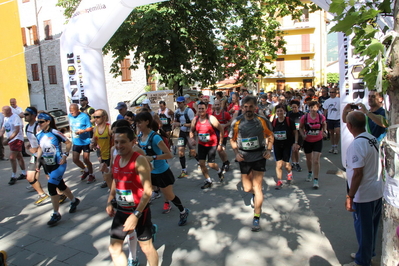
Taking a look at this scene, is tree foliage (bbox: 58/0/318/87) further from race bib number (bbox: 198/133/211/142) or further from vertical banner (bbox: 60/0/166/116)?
race bib number (bbox: 198/133/211/142)

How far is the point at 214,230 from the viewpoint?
4758 mm

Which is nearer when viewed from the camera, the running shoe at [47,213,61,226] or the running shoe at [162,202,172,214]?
the running shoe at [47,213,61,226]

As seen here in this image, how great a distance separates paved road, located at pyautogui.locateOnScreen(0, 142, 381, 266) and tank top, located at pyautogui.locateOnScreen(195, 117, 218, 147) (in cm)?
93

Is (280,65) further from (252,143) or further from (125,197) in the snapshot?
(125,197)

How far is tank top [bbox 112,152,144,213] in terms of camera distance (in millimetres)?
3258

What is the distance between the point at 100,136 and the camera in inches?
254

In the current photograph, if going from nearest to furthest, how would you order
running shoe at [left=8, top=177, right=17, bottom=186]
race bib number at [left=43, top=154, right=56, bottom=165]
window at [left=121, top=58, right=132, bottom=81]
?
race bib number at [left=43, top=154, right=56, bottom=165] < running shoe at [left=8, top=177, right=17, bottom=186] < window at [left=121, top=58, right=132, bottom=81]

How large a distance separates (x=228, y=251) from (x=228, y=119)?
482cm

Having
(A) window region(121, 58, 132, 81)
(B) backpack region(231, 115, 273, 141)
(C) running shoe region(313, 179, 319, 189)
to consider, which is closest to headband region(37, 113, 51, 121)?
(B) backpack region(231, 115, 273, 141)

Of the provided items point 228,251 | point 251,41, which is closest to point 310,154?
point 228,251

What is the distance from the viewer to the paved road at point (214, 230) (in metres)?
4.04

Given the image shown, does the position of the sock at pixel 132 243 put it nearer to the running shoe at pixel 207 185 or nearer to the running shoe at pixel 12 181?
the running shoe at pixel 207 185

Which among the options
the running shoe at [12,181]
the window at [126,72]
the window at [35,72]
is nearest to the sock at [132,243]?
the running shoe at [12,181]

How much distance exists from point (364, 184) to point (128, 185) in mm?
2396
